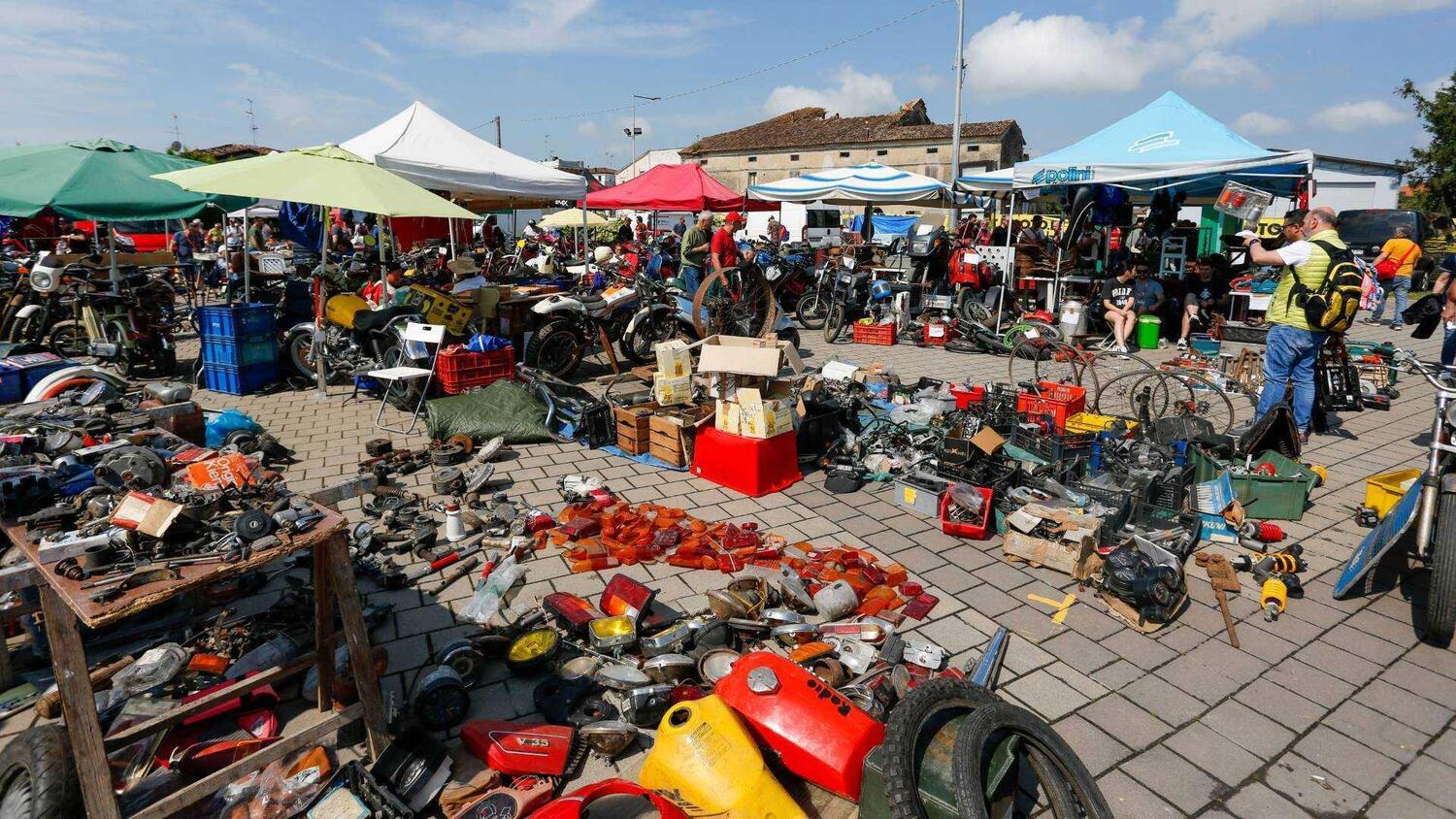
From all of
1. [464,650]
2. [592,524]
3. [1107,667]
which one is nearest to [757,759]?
[464,650]

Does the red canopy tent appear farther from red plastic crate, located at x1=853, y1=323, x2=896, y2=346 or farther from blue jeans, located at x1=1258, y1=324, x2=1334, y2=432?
blue jeans, located at x1=1258, y1=324, x2=1334, y2=432

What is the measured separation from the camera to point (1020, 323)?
10984mm

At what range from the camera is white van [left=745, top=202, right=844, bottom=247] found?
2588 cm

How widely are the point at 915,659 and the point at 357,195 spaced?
6.61m

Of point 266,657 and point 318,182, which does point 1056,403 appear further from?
point 318,182

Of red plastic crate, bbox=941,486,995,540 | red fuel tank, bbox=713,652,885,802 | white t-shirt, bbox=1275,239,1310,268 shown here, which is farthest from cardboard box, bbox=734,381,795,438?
white t-shirt, bbox=1275,239,1310,268

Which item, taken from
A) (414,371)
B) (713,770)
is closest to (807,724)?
(713,770)

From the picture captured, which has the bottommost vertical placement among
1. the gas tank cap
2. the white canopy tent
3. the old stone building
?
the gas tank cap

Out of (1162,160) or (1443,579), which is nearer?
(1443,579)

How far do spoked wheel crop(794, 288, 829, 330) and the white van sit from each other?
38.1 ft

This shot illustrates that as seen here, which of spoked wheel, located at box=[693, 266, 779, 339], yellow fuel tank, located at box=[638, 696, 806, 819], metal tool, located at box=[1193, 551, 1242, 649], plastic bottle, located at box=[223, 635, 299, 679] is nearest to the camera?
yellow fuel tank, located at box=[638, 696, 806, 819]

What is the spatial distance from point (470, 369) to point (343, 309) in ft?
7.73

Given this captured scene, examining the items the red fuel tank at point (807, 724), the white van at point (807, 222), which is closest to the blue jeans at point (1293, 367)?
the red fuel tank at point (807, 724)

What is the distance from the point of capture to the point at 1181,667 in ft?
11.6
